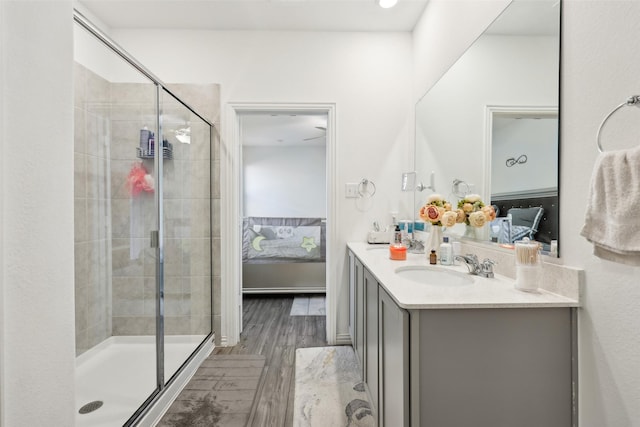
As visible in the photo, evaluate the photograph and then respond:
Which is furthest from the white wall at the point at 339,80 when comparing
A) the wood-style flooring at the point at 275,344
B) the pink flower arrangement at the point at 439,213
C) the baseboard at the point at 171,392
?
the baseboard at the point at 171,392

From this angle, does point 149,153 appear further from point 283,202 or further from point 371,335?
point 283,202

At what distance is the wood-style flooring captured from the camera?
172cm

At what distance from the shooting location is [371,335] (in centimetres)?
152

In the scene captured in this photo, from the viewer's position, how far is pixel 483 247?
1.55 m

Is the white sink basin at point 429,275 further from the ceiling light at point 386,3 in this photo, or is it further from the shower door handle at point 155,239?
the ceiling light at point 386,3

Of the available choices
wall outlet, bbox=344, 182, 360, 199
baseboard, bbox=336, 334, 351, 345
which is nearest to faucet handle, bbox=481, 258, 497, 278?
wall outlet, bbox=344, 182, 360, 199

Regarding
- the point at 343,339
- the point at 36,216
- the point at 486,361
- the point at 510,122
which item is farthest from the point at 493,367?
the point at 343,339

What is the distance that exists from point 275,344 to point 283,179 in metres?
3.69

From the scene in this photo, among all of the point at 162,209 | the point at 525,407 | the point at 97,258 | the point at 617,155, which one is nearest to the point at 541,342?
the point at 525,407

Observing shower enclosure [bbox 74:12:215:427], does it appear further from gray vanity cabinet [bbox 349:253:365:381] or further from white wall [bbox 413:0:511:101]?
white wall [bbox 413:0:511:101]

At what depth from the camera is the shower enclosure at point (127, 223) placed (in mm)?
1972

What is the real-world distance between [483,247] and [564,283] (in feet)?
1.71

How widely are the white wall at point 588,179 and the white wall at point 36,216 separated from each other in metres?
1.52

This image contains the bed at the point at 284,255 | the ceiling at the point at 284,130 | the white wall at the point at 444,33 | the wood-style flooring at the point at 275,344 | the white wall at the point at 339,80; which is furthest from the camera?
the ceiling at the point at 284,130
